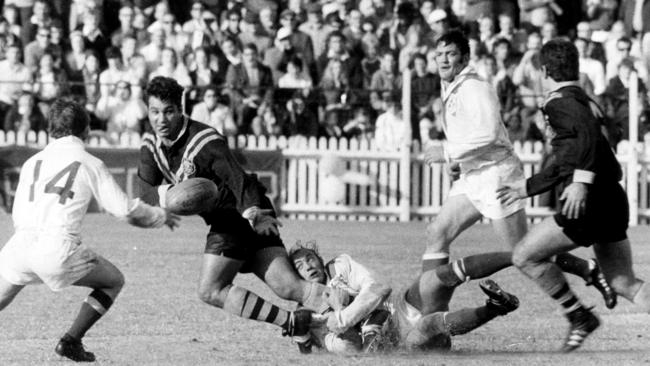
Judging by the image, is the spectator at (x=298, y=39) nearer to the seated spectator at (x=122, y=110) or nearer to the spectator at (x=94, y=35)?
the seated spectator at (x=122, y=110)

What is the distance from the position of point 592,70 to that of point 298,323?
13.3 metres

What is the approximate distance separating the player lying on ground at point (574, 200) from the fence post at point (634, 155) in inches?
475

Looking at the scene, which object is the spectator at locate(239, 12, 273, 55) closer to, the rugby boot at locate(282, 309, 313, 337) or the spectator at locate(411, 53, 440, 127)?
the spectator at locate(411, 53, 440, 127)

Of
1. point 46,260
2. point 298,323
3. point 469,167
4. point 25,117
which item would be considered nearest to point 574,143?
point 469,167

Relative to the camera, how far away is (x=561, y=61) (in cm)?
905

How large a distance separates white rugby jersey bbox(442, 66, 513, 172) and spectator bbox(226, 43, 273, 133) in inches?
462

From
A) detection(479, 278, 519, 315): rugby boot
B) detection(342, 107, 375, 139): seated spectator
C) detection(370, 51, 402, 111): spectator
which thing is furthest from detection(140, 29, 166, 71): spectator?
detection(479, 278, 519, 315): rugby boot

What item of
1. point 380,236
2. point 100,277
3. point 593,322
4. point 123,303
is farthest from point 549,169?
point 380,236

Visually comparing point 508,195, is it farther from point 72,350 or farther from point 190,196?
point 72,350

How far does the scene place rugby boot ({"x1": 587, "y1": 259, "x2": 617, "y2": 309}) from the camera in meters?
9.57

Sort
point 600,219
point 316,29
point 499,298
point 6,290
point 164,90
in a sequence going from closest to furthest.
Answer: point 6,290 → point 600,219 → point 499,298 → point 164,90 → point 316,29

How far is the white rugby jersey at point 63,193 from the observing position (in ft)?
27.9

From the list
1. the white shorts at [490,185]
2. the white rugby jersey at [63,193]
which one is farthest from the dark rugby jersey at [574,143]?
the white rugby jersey at [63,193]

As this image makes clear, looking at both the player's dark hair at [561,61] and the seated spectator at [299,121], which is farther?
the seated spectator at [299,121]
